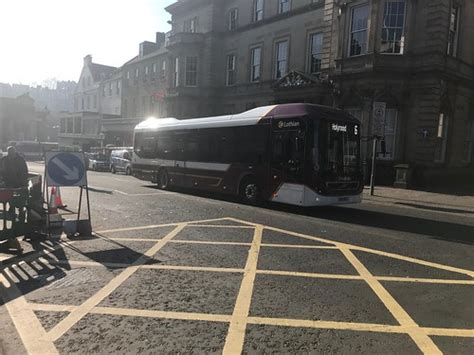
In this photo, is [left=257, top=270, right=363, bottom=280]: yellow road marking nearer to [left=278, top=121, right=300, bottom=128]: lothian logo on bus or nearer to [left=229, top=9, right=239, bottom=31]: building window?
[left=278, top=121, right=300, bottom=128]: lothian logo on bus

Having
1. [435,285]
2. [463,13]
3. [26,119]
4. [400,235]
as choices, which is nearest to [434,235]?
[400,235]

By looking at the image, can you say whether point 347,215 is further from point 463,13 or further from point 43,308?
point 463,13

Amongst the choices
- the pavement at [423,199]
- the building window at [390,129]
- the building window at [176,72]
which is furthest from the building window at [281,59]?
the pavement at [423,199]

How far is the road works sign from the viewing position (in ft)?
28.2

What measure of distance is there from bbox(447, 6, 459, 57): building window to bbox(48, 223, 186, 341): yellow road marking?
72.7ft

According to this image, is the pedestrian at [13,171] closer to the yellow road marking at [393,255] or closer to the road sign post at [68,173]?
the road sign post at [68,173]

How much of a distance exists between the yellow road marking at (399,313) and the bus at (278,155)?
5326 mm

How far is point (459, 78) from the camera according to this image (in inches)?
930

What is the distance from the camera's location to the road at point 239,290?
4090 mm

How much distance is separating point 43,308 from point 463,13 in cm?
2634

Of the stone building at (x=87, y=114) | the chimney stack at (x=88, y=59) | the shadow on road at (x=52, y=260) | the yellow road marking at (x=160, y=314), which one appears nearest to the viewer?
the yellow road marking at (x=160, y=314)

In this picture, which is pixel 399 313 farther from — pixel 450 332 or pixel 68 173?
pixel 68 173

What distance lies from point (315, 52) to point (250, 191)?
17.2 m

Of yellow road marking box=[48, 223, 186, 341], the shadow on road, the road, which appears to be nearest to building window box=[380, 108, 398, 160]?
the road
